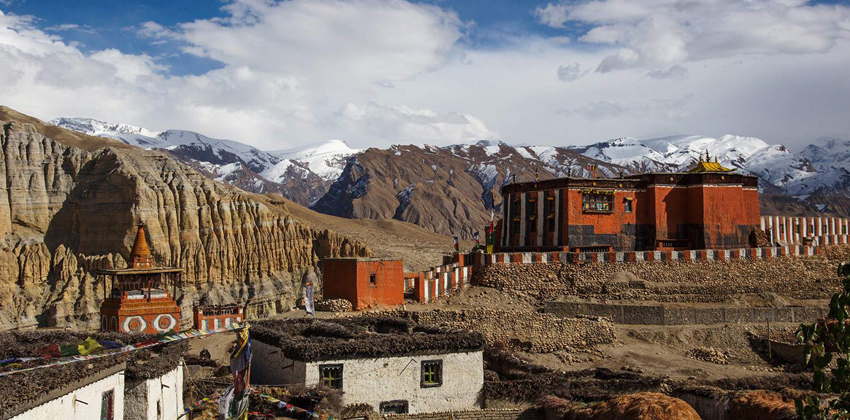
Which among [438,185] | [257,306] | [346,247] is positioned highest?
[438,185]

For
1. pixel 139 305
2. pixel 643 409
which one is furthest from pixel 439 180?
pixel 643 409

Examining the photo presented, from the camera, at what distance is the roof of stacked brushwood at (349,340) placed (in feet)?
76.2

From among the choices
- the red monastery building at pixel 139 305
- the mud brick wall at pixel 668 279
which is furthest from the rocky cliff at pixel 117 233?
the mud brick wall at pixel 668 279

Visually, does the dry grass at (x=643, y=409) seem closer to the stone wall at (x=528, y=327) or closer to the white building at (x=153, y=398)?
the white building at (x=153, y=398)

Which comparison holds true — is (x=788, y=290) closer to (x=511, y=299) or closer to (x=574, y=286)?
(x=574, y=286)

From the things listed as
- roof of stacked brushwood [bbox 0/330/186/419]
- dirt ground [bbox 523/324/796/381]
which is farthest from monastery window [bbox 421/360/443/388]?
dirt ground [bbox 523/324/796/381]

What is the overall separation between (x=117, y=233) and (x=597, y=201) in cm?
6191

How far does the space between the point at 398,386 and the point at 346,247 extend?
250ft

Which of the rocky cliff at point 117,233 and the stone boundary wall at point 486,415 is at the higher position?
the rocky cliff at point 117,233

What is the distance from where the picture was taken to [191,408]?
2023cm

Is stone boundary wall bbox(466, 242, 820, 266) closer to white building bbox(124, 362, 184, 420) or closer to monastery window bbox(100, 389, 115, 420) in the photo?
white building bbox(124, 362, 184, 420)

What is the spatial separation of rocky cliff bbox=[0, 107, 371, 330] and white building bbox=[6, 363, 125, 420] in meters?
62.8

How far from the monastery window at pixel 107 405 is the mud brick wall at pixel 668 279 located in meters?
22.3

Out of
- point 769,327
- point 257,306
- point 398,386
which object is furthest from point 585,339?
point 257,306
